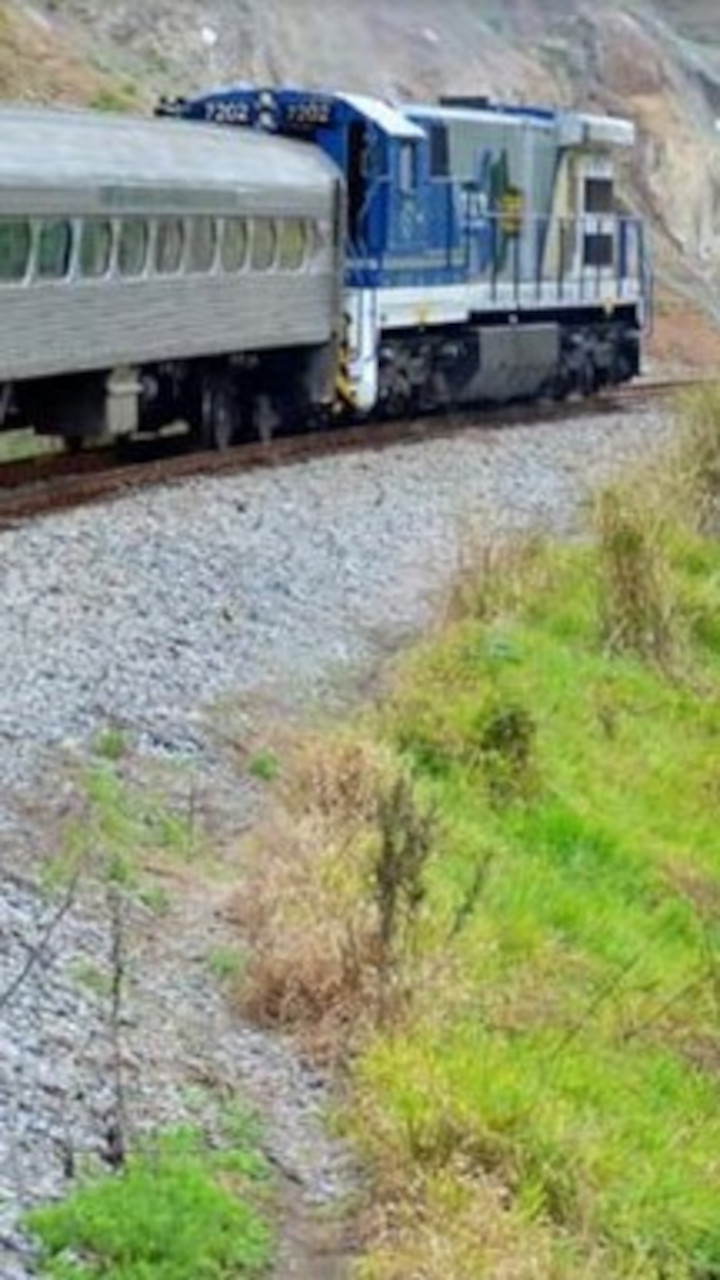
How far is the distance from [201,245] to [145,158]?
1.20 m

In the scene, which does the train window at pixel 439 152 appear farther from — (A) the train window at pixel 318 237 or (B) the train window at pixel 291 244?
(B) the train window at pixel 291 244

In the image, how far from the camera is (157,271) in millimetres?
19969

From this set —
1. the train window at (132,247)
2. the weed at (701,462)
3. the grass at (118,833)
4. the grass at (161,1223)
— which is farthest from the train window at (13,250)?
the grass at (161,1223)

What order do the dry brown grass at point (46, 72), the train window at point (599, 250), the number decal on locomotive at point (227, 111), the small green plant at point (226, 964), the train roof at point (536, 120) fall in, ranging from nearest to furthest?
the small green plant at point (226, 964), the number decal on locomotive at point (227, 111), the train roof at point (536, 120), the train window at point (599, 250), the dry brown grass at point (46, 72)

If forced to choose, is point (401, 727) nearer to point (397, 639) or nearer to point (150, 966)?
point (397, 639)

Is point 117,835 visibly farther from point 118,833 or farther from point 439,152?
point 439,152

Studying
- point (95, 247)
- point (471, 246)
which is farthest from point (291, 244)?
point (471, 246)

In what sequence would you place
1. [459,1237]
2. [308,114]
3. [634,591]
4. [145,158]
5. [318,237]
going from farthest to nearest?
[308,114] < [318,237] < [145,158] < [634,591] < [459,1237]

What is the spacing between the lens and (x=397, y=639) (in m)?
15.4

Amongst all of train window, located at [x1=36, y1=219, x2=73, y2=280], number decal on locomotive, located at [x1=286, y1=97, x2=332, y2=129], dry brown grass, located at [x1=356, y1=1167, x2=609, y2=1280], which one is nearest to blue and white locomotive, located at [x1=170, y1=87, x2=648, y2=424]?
number decal on locomotive, located at [x1=286, y1=97, x2=332, y2=129]

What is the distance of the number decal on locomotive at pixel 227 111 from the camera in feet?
80.9

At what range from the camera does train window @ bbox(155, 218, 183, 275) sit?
19938mm

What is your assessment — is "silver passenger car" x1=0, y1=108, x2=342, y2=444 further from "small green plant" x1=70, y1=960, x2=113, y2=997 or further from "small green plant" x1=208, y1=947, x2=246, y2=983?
"small green plant" x1=70, y1=960, x2=113, y2=997

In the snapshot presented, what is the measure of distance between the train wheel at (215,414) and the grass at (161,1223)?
1444 centimetres
